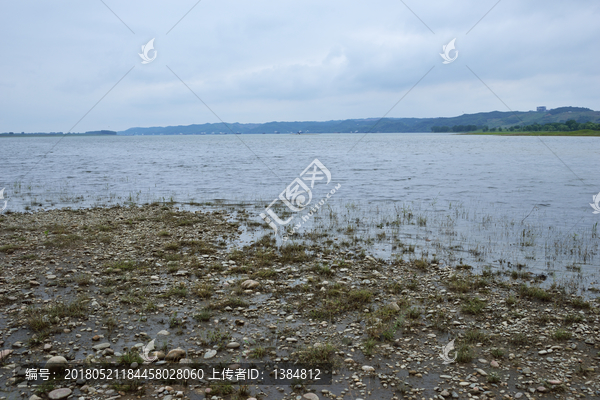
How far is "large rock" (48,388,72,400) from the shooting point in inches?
251

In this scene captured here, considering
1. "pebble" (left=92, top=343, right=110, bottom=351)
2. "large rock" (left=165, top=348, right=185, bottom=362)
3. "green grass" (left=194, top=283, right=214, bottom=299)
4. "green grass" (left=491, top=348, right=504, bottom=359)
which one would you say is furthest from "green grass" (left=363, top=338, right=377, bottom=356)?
"pebble" (left=92, top=343, right=110, bottom=351)

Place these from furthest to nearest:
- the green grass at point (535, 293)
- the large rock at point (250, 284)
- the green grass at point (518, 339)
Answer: the large rock at point (250, 284) < the green grass at point (535, 293) < the green grass at point (518, 339)

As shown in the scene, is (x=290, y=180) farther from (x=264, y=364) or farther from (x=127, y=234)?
(x=264, y=364)

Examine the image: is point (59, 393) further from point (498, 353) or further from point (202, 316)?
point (498, 353)

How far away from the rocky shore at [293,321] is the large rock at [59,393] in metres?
0.02

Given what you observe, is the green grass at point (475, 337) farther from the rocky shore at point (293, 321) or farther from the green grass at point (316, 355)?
the green grass at point (316, 355)

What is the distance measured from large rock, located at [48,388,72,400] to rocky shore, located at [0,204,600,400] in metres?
0.02

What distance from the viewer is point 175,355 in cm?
761

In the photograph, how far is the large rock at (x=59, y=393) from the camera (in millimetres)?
6387

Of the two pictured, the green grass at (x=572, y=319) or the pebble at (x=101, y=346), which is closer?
the pebble at (x=101, y=346)

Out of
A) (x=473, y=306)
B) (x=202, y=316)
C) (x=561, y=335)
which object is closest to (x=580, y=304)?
(x=561, y=335)

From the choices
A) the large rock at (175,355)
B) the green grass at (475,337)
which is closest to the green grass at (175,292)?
the large rock at (175,355)

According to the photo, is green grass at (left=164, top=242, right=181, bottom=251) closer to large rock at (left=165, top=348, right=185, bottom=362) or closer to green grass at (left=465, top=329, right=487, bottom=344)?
large rock at (left=165, top=348, right=185, bottom=362)

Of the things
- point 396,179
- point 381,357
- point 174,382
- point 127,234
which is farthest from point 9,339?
point 396,179
